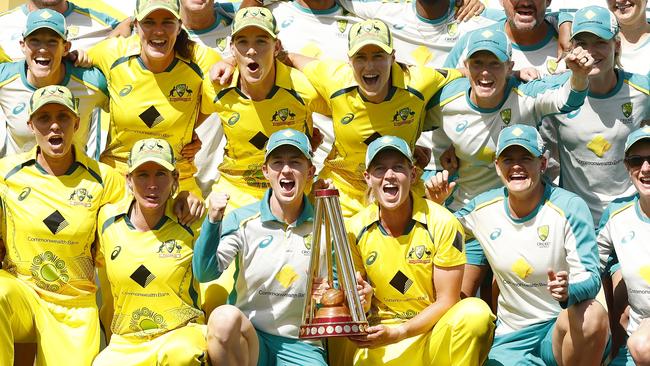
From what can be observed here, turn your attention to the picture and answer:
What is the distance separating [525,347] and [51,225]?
108 inches

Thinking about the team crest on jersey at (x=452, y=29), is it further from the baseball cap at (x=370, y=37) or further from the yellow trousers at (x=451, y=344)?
the yellow trousers at (x=451, y=344)

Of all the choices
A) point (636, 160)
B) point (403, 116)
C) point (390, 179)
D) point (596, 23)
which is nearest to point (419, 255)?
point (390, 179)

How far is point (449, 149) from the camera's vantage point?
8383 mm

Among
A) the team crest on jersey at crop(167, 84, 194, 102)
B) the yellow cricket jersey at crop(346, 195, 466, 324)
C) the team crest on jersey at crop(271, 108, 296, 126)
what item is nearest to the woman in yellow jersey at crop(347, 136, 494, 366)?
the yellow cricket jersey at crop(346, 195, 466, 324)

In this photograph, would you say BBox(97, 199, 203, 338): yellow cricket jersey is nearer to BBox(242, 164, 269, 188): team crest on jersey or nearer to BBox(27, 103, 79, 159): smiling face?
BBox(27, 103, 79, 159): smiling face

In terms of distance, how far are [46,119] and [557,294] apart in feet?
10.0

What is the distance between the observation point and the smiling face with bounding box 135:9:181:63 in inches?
327

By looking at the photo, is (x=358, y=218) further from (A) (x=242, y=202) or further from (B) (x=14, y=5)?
(B) (x=14, y=5)

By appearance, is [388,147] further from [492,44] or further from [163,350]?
[163,350]

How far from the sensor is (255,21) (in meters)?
8.17

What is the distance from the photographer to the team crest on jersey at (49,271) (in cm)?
774

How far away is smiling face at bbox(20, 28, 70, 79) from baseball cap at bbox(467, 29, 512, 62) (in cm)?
249

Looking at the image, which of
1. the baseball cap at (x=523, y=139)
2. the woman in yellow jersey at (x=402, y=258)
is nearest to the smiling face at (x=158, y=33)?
the woman in yellow jersey at (x=402, y=258)

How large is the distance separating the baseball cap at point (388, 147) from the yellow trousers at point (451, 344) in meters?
0.89
